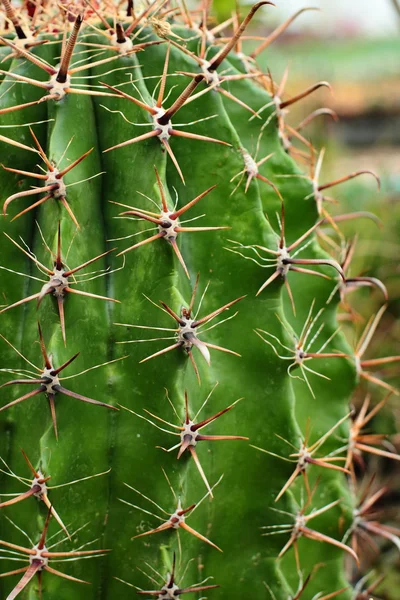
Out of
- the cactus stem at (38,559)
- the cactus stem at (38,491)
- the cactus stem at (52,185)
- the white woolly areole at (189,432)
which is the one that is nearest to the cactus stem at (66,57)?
the cactus stem at (52,185)

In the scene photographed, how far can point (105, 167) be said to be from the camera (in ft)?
4.76

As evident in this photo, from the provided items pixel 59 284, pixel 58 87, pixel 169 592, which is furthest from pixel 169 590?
pixel 58 87

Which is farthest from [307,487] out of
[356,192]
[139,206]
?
[356,192]

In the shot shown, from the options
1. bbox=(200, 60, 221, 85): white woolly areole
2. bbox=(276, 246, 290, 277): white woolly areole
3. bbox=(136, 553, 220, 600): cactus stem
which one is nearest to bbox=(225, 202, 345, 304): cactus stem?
bbox=(276, 246, 290, 277): white woolly areole

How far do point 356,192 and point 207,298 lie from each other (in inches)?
132

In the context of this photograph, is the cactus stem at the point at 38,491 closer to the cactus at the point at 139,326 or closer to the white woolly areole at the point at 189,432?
the cactus at the point at 139,326

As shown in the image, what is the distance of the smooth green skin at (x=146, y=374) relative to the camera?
136 centimetres

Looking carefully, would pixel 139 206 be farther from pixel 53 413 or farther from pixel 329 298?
pixel 329 298

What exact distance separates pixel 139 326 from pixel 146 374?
0.30ft

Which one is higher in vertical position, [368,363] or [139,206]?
[139,206]

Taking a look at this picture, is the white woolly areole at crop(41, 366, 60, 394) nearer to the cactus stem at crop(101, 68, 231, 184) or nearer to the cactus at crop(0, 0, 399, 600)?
the cactus at crop(0, 0, 399, 600)

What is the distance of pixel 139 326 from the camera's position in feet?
4.45

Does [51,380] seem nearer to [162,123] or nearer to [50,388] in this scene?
[50,388]

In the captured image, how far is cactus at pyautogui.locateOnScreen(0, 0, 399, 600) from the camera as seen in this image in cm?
134
